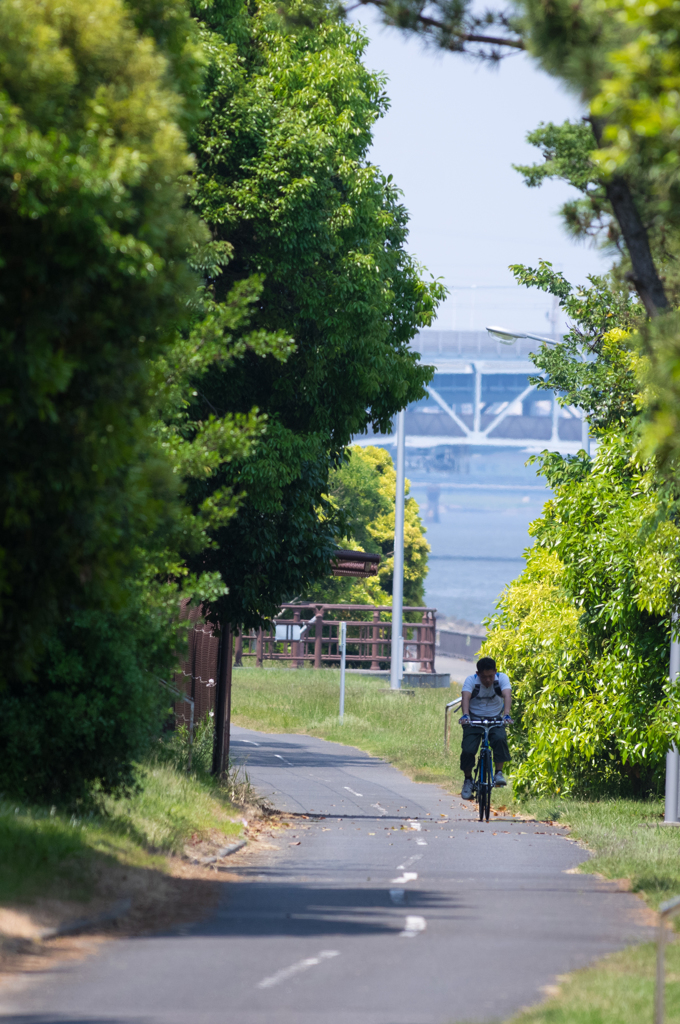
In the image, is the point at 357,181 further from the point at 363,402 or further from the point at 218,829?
the point at 218,829

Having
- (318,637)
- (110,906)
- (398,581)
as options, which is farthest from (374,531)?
(110,906)

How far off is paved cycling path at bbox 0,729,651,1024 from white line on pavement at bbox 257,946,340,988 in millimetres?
11

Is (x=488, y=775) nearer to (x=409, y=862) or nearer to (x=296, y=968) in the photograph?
(x=409, y=862)

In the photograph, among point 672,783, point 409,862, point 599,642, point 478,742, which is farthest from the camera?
point 599,642

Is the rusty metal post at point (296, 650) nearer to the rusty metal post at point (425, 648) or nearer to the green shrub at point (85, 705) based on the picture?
the rusty metal post at point (425, 648)

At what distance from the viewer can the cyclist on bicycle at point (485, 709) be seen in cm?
1591

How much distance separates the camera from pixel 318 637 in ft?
150

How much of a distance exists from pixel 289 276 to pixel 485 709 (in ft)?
19.3

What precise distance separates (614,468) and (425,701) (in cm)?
1903

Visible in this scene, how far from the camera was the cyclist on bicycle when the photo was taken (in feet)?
52.2

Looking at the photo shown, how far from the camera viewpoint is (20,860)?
33.4 ft

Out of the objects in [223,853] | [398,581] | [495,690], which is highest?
[398,581]

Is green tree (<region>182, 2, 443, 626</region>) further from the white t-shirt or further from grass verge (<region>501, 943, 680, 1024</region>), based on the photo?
grass verge (<region>501, 943, 680, 1024</region>)

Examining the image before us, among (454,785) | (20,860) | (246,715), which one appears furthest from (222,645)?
(246,715)
